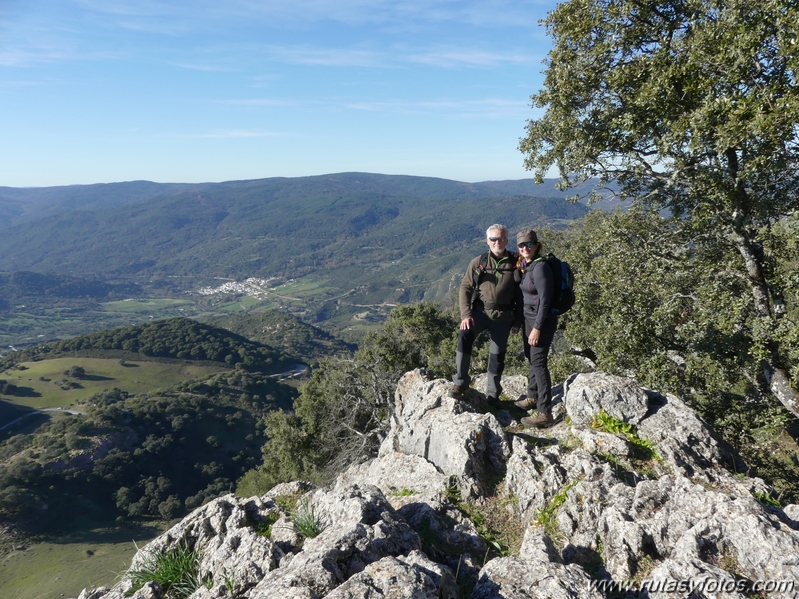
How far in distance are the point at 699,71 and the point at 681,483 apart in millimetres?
8104

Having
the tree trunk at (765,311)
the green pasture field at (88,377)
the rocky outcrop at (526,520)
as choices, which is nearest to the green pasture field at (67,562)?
the rocky outcrop at (526,520)

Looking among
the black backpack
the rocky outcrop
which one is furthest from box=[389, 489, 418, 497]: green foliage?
the black backpack

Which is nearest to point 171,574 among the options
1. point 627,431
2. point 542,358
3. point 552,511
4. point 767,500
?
point 552,511

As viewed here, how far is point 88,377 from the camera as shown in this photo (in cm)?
11394

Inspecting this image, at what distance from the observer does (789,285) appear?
31.0 ft

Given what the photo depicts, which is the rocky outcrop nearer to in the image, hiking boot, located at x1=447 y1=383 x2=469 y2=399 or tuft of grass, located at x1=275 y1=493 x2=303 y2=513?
tuft of grass, located at x1=275 y1=493 x2=303 y2=513

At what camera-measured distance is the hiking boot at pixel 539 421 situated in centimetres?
888

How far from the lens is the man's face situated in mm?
8062

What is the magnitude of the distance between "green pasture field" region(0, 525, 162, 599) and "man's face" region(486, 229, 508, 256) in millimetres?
45076

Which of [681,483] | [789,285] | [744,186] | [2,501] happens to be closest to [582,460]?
[681,483]

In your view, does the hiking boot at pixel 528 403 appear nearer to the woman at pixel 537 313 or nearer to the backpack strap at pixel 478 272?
the woman at pixel 537 313

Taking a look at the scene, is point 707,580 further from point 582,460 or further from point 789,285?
point 789,285

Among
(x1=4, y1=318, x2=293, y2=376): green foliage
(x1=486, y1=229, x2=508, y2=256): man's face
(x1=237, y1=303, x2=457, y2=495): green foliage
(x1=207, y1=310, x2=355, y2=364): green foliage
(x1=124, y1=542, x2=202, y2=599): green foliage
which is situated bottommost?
(x1=207, y1=310, x2=355, y2=364): green foliage

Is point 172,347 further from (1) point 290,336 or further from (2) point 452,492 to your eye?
(2) point 452,492
